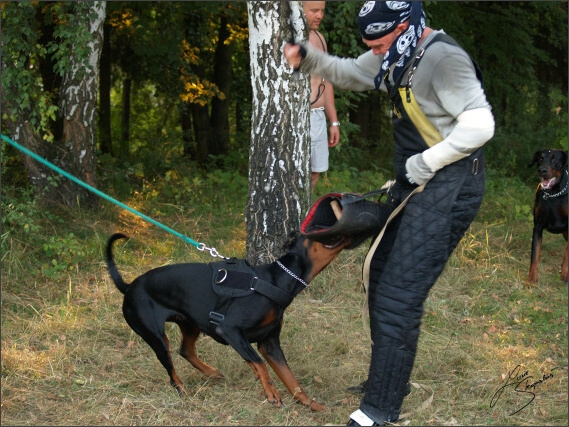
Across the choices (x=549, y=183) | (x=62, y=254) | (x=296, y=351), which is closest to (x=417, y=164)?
(x=296, y=351)

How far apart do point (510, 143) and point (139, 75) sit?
270 inches

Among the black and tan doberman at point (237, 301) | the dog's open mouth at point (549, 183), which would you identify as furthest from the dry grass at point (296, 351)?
the dog's open mouth at point (549, 183)

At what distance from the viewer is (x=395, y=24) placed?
11.3ft

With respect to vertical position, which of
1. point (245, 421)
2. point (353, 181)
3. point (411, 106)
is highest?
point (411, 106)

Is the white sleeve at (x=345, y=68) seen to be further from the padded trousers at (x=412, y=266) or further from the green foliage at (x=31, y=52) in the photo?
the green foliage at (x=31, y=52)

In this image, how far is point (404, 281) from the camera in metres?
3.60

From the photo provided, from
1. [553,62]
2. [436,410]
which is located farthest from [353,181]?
[553,62]

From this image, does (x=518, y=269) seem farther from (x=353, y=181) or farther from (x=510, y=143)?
(x=510, y=143)

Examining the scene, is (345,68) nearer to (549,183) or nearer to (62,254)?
(62,254)

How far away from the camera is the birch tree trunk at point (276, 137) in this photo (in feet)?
18.7

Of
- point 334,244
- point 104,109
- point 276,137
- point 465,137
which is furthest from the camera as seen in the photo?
point 104,109

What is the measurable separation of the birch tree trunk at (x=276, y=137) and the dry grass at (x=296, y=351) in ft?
2.24

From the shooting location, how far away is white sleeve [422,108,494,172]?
327cm

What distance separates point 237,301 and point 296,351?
1.03m
